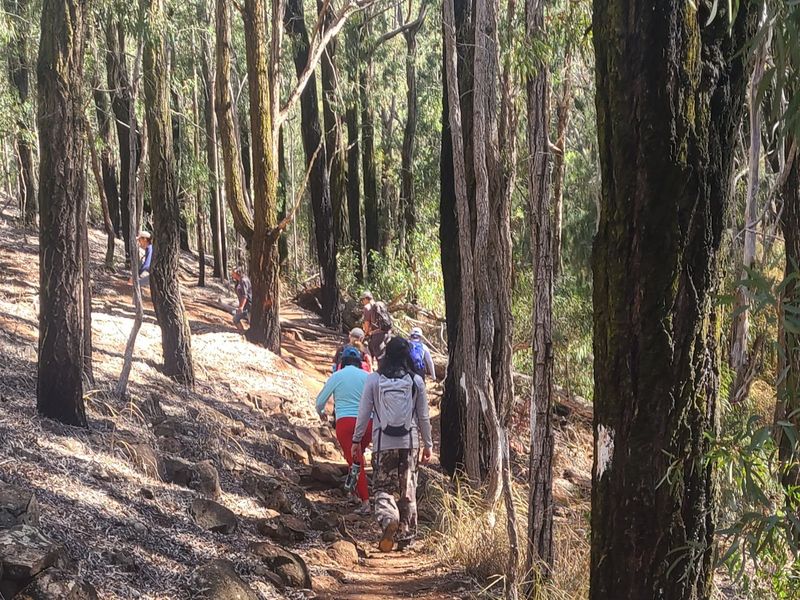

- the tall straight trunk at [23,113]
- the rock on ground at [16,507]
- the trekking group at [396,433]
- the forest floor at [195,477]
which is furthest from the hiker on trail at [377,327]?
the tall straight trunk at [23,113]

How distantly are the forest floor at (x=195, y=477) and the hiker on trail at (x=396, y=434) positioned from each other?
263mm

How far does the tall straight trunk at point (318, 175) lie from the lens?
1838cm

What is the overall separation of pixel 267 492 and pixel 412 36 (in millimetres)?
18176

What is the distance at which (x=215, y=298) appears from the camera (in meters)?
19.8

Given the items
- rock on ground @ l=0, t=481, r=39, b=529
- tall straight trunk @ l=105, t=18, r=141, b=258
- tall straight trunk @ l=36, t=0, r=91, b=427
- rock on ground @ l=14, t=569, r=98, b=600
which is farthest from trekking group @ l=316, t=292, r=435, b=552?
tall straight trunk @ l=105, t=18, r=141, b=258

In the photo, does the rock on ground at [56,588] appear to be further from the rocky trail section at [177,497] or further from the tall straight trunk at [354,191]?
the tall straight trunk at [354,191]

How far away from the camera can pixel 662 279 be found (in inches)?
122

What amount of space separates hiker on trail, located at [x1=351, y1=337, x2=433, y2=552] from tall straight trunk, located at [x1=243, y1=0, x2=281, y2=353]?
7.18 meters

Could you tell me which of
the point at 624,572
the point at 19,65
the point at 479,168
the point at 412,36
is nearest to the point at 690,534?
the point at 624,572

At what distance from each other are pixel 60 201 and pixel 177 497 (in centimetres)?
241

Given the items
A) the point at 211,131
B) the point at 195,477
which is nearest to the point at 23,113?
the point at 211,131

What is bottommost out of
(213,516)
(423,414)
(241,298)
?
(213,516)

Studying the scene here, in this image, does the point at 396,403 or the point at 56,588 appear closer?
the point at 56,588

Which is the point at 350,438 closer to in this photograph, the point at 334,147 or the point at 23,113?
the point at 334,147
